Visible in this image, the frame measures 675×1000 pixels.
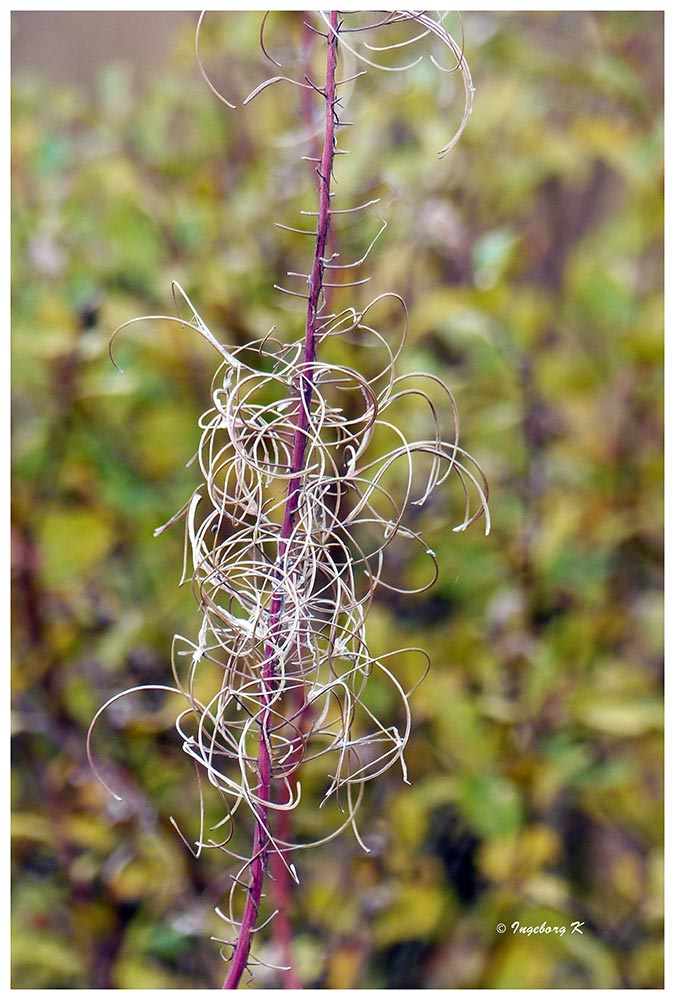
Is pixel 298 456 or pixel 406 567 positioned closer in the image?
pixel 298 456

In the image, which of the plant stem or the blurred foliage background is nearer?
the plant stem

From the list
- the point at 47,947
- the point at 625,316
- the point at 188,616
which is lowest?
the point at 47,947

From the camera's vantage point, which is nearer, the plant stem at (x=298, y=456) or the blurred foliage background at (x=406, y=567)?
the plant stem at (x=298, y=456)

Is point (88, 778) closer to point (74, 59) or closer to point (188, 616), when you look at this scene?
point (188, 616)

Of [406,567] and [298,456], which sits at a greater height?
[298,456]

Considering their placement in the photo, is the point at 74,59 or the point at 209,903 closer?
the point at 209,903
